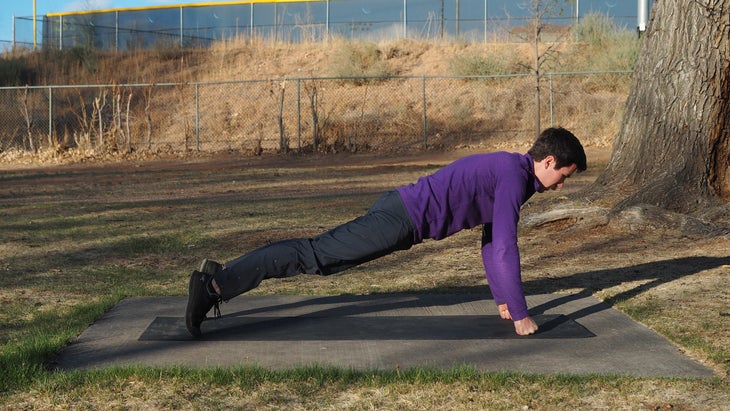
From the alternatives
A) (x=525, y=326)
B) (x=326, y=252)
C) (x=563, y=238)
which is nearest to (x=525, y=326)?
(x=525, y=326)

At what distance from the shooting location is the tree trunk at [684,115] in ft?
32.3

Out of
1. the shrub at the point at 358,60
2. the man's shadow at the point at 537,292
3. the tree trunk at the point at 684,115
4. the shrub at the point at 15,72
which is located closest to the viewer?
the man's shadow at the point at 537,292

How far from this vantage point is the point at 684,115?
10.0 meters

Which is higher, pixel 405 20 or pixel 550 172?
pixel 405 20

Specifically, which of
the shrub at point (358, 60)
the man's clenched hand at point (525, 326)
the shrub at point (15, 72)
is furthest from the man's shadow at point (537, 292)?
the shrub at point (15, 72)

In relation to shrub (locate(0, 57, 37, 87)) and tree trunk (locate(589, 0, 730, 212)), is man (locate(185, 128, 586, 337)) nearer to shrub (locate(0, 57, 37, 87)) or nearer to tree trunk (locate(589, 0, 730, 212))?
tree trunk (locate(589, 0, 730, 212))

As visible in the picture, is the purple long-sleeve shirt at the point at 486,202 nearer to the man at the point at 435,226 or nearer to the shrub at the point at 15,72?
the man at the point at 435,226

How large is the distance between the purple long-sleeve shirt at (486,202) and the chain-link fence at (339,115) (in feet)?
66.3

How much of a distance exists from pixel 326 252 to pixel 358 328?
61 centimetres

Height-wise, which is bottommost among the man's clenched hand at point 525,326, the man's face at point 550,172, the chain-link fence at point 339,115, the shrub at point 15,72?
the man's clenched hand at point 525,326

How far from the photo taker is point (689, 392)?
448 centimetres

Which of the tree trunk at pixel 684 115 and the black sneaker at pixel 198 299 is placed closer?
the black sneaker at pixel 198 299

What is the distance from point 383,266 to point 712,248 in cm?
300

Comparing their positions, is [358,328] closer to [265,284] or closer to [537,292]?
[537,292]
